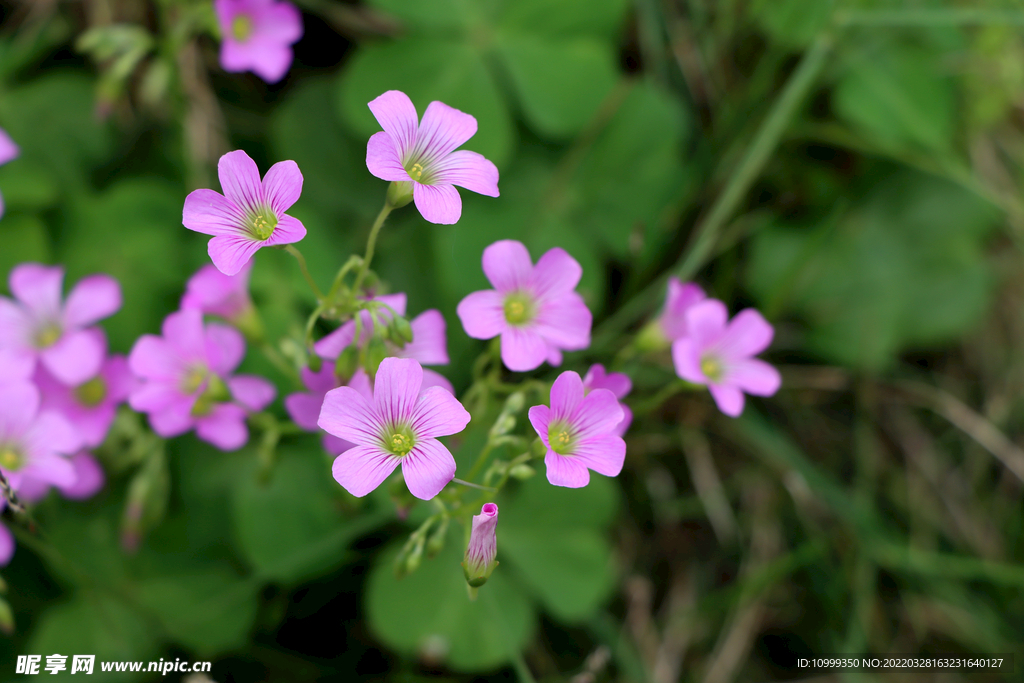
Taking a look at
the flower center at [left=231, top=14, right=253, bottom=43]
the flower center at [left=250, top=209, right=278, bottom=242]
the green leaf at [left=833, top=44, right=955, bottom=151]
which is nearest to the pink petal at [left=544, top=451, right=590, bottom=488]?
the flower center at [left=250, top=209, right=278, bottom=242]

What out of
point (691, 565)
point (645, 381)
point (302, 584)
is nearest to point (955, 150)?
point (645, 381)

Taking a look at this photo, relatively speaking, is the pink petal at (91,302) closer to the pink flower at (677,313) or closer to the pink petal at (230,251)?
the pink petal at (230,251)

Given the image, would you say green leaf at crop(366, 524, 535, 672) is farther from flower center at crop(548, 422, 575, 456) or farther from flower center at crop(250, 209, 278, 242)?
flower center at crop(250, 209, 278, 242)

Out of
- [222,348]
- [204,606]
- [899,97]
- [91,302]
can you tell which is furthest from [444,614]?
[899,97]

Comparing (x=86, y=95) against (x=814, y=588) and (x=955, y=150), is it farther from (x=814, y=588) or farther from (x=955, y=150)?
(x=955, y=150)

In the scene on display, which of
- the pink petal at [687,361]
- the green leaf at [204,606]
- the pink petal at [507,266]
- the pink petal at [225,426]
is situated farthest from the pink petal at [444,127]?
the green leaf at [204,606]

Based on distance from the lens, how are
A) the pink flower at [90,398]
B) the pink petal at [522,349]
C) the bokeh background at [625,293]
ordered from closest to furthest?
the pink petal at [522,349] < the pink flower at [90,398] < the bokeh background at [625,293]
